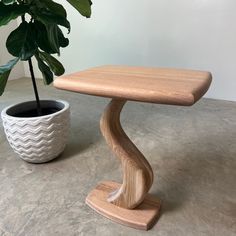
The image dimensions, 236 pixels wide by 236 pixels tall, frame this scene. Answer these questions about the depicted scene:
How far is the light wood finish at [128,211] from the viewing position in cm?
104

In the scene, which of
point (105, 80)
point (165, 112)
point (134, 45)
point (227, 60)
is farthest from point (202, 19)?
point (105, 80)

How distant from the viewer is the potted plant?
1193 mm

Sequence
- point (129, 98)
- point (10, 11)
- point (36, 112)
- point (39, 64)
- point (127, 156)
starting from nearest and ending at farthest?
point (129, 98)
point (127, 156)
point (10, 11)
point (39, 64)
point (36, 112)

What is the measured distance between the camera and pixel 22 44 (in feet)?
3.98

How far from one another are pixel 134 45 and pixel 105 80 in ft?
6.12

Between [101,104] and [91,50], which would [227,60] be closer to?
[101,104]

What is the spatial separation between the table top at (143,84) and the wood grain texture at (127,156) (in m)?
0.13

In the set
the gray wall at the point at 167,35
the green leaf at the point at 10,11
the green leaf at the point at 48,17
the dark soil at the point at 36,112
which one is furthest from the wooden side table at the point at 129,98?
the gray wall at the point at 167,35

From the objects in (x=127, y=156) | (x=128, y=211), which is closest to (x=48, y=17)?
(x=127, y=156)

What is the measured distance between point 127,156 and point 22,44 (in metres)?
0.68

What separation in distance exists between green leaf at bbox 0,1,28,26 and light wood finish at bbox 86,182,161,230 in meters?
0.83

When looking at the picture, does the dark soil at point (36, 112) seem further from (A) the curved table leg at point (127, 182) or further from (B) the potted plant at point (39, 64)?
(A) the curved table leg at point (127, 182)

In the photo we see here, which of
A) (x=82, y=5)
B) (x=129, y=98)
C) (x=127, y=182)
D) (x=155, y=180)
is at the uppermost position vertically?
(x=82, y=5)

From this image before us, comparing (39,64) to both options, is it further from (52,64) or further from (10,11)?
(10,11)
